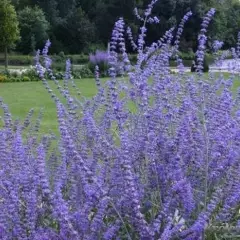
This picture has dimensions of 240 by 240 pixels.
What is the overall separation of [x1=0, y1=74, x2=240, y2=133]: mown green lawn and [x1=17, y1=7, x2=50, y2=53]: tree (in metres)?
19.9

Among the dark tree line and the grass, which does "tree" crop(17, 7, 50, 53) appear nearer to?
the dark tree line

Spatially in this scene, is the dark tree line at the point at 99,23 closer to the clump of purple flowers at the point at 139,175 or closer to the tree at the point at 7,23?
the tree at the point at 7,23

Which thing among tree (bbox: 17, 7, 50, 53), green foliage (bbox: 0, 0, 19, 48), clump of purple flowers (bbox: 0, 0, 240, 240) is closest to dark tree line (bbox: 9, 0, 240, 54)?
tree (bbox: 17, 7, 50, 53)

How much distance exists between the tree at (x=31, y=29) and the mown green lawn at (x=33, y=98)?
1993 cm

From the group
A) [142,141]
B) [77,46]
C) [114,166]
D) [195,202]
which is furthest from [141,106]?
[77,46]

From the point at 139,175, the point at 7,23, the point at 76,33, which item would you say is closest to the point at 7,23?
the point at 7,23

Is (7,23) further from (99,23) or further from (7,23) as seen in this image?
(99,23)

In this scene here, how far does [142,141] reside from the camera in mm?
2736

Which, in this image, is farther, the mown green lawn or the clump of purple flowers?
the mown green lawn

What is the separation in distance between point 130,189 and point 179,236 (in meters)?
0.45

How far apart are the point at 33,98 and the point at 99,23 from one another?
30.5m

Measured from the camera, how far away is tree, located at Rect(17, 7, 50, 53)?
128 feet

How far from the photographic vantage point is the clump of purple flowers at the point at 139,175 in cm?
233

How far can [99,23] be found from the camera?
145 feet
